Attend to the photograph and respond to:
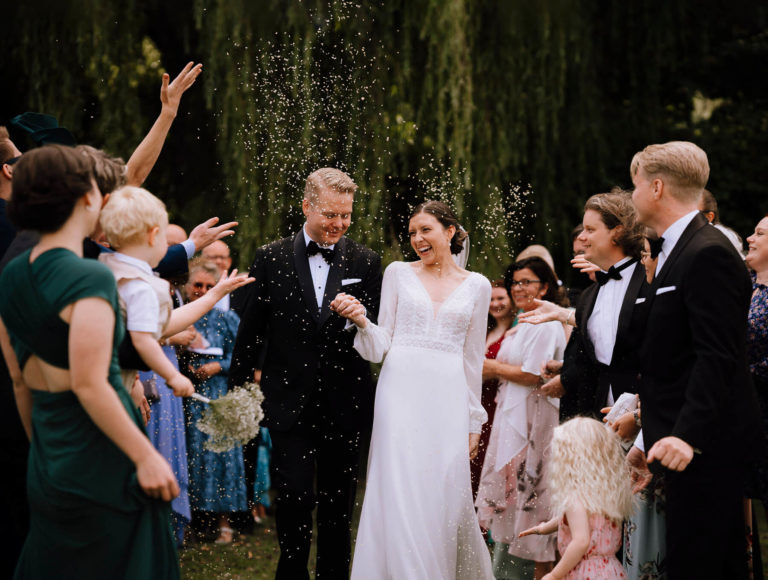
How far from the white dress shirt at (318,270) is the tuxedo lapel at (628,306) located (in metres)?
A: 1.66

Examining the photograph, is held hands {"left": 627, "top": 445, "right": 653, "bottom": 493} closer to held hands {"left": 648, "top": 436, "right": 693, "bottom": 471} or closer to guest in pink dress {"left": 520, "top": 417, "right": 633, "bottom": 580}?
guest in pink dress {"left": 520, "top": 417, "right": 633, "bottom": 580}

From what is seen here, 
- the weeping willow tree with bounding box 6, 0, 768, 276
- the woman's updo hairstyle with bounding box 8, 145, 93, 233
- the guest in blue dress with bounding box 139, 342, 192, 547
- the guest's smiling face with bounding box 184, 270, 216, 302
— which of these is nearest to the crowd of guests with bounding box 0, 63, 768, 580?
the woman's updo hairstyle with bounding box 8, 145, 93, 233

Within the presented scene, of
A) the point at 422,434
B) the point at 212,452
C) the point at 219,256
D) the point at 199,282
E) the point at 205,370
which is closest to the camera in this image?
the point at 422,434

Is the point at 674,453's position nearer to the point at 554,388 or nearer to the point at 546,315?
the point at 546,315

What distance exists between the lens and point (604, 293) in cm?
517

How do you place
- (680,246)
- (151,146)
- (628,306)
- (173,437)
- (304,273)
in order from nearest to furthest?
(680,246) → (151,146) → (628,306) → (304,273) → (173,437)

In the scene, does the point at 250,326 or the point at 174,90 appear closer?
the point at 174,90

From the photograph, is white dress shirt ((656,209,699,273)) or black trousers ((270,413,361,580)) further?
black trousers ((270,413,361,580))

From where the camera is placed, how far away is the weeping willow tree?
8.33m

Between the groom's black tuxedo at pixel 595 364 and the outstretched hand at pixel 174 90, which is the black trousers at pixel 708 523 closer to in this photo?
the groom's black tuxedo at pixel 595 364

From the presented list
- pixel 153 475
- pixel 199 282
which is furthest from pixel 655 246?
pixel 199 282

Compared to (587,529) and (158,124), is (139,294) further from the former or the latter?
(587,529)

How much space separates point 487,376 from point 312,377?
1566mm

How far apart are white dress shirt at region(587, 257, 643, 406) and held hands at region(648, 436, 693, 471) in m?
1.47
